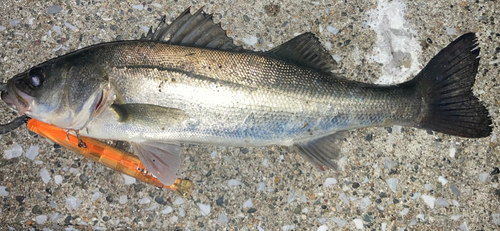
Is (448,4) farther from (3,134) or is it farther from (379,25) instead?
(3,134)

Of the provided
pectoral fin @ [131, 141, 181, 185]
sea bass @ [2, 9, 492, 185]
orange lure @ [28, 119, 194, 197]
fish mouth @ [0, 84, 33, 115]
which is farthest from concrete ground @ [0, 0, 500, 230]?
fish mouth @ [0, 84, 33, 115]

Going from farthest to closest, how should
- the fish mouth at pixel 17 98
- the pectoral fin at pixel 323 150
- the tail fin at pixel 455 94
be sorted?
1. the pectoral fin at pixel 323 150
2. the tail fin at pixel 455 94
3. the fish mouth at pixel 17 98

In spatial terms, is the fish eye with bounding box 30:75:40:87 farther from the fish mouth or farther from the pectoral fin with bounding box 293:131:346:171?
the pectoral fin with bounding box 293:131:346:171

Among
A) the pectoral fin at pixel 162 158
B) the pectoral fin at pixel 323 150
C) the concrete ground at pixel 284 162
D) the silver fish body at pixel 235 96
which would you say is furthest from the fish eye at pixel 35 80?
the pectoral fin at pixel 323 150

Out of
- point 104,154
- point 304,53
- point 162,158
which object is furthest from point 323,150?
point 104,154

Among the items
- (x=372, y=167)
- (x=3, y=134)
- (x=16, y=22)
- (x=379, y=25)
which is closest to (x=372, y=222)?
(x=372, y=167)

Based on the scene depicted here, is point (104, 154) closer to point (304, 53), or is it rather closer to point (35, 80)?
point (35, 80)

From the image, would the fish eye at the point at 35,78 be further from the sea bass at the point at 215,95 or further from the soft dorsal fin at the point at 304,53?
the soft dorsal fin at the point at 304,53
